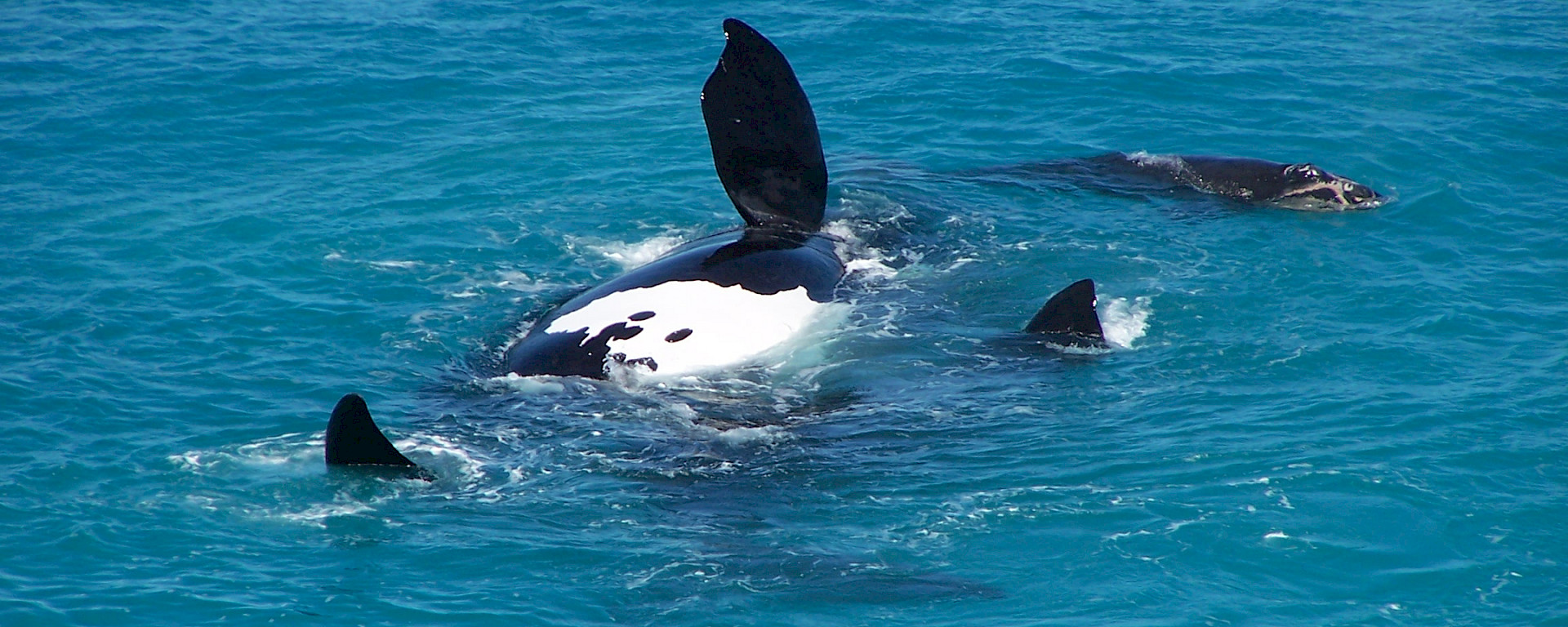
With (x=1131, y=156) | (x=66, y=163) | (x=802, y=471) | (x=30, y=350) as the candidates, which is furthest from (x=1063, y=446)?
(x=66, y=163)

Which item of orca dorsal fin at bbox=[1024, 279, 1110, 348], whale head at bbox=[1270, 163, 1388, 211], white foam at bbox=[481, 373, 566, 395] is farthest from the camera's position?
whale head at bbox=[1270, 163, 1388, 211]

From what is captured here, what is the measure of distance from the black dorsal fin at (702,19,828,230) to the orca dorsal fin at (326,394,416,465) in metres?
6.10

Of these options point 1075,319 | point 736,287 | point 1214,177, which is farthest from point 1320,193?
point 736,287

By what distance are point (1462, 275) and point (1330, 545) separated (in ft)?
25.4

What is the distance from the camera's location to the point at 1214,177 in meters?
21.6

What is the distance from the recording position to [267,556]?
39.1ft

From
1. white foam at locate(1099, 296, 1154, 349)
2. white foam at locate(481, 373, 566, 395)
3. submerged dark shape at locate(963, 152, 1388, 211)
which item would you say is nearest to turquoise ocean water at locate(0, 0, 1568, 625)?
white foam at locate(481, 373, 566, 395)

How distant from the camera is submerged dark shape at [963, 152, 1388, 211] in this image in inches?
820

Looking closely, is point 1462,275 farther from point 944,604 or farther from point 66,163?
point 66,163

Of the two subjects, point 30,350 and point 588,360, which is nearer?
point 588,360

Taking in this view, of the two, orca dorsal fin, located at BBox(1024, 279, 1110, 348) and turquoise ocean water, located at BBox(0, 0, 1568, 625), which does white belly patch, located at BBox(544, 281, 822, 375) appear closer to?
turquoise ocean water, located at BBox(0, 0, 1568, 625)

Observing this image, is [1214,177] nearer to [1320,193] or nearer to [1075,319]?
[1320,193]

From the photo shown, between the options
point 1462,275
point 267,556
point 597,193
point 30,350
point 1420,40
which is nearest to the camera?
point 267,556

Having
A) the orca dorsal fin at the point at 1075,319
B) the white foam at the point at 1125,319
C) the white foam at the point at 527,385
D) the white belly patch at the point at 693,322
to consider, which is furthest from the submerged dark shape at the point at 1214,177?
the white foam at the point at 527,385
